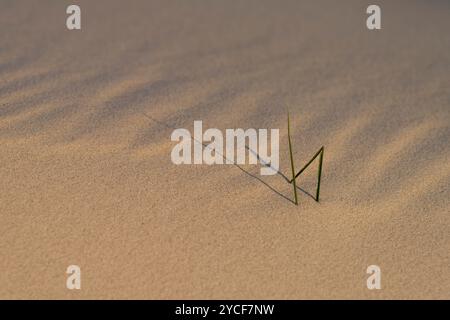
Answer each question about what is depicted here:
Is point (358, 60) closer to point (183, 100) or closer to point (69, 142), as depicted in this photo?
point (183, 100)

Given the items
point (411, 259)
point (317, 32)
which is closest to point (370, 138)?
point (411, 259)

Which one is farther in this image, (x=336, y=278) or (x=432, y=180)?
(x=432, y=180)

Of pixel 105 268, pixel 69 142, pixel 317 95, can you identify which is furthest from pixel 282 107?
pixel 105 268

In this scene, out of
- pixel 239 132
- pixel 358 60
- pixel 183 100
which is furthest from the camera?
pixel 358 60

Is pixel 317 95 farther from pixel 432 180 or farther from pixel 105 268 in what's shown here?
pixel 105 268
